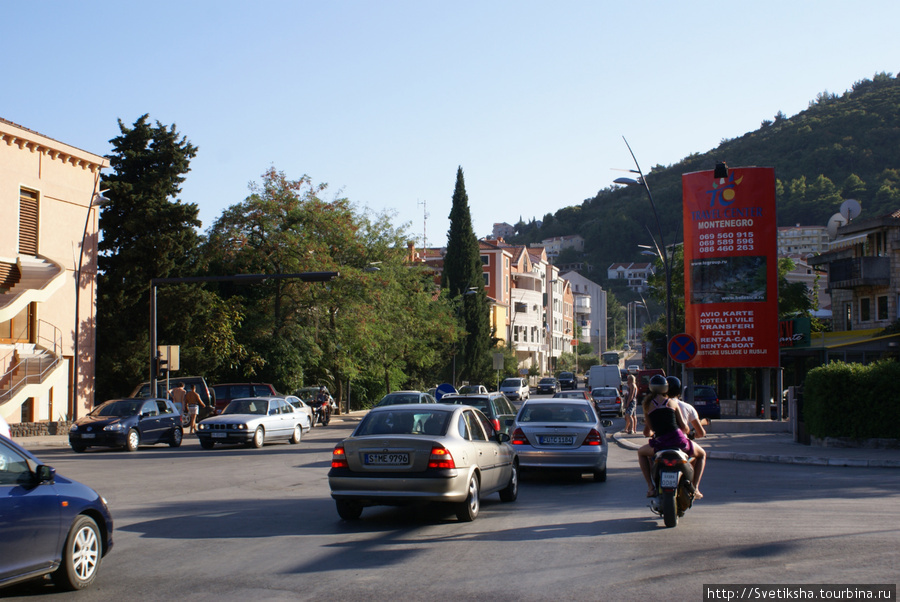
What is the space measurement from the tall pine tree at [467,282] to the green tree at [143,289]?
34.1m

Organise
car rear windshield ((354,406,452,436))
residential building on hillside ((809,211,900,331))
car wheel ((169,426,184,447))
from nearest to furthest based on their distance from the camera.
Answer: car rear windshield ((354,406,452,436)) → car wheel ((169,426,184,447)) → residential building on hillside ((809,211,900,331))

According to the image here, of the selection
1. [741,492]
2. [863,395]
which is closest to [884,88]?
[863,395]

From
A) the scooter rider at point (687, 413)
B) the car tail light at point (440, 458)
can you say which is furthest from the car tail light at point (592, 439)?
the car tail light at point (440, 458)

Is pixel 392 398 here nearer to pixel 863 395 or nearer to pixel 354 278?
pixel 863 395

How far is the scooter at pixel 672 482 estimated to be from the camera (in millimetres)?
9562

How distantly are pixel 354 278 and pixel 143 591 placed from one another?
36.4m

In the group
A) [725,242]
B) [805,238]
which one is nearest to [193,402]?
[725,242]

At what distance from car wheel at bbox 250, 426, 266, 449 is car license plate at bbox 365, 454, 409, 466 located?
50.9 ft

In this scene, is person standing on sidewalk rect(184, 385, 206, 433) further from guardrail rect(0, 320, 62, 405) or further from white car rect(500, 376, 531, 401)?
white car rect(500, 376, 531, 401)

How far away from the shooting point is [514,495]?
41.3ft

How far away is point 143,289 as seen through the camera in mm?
39281

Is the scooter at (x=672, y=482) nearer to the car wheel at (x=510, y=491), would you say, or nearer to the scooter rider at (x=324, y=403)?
the car wheel at (x=510, y=491)

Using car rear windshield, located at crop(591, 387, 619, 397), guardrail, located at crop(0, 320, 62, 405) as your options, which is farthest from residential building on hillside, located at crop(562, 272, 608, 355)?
guardrail, located at crop(0, 320, 62, 405)

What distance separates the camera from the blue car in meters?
6.35
